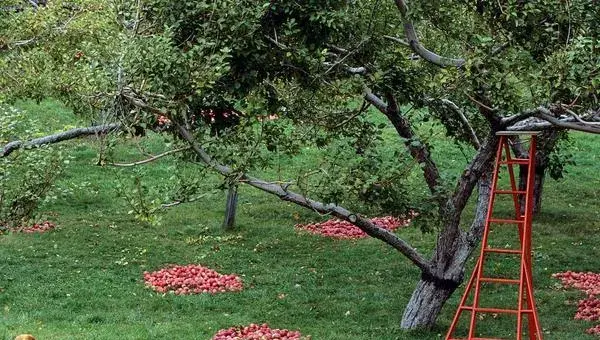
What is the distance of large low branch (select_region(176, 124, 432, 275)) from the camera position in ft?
34.3

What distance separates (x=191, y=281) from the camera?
1588 centimetres

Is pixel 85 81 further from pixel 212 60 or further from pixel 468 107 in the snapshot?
pixel 468 107

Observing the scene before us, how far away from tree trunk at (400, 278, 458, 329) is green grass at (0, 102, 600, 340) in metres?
0.19

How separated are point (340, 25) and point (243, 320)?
207 inches

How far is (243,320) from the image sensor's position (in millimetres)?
13727

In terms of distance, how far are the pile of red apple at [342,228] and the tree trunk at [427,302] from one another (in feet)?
23.2

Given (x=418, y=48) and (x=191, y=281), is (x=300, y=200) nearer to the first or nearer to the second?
(x=418, y=48)

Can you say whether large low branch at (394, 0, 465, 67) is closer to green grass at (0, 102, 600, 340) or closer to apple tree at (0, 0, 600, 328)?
apple tree at (0, 0, 600, 328)

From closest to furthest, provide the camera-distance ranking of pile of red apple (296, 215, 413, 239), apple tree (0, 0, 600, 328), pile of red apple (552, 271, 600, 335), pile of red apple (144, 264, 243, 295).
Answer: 1. apple tree (0, 0, 600, 328)
2. pile of red apple (552, 271, 600, 335)
3. pile of red apple (144, 264, 243, 295)
4. pile of red apple (296, 215, 413, 239)

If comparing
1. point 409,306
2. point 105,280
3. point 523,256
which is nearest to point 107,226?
point 105,280

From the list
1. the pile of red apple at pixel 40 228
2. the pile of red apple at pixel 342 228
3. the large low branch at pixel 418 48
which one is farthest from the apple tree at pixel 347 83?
the pile of red apple at pixel 40 228

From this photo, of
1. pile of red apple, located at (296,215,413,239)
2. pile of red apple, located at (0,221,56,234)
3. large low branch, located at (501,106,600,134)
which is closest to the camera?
large low branch, located at (501,106,600,134)

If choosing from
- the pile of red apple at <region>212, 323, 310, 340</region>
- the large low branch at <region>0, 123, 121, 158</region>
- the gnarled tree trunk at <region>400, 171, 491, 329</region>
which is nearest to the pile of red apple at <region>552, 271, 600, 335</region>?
the gnarled tree trunk at <region>400, 171, 491, 329</region>

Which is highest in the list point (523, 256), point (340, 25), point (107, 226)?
point (340, 25)
